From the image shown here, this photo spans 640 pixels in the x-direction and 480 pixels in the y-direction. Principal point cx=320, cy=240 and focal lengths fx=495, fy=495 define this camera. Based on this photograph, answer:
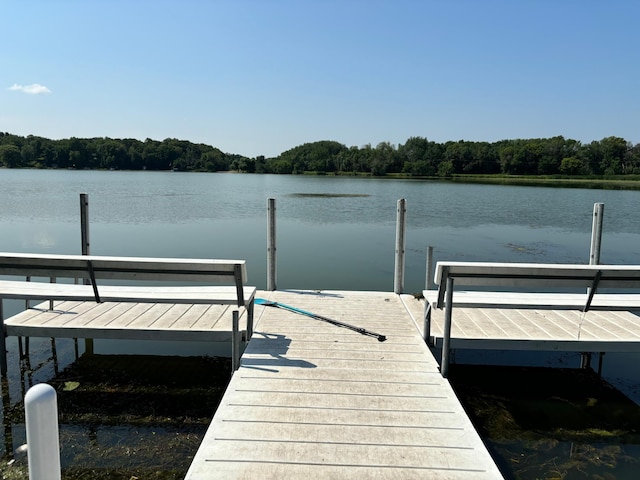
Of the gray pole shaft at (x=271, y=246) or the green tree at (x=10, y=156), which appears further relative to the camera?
the green tree at (x=10, y=156)

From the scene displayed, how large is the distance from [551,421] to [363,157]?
320ft

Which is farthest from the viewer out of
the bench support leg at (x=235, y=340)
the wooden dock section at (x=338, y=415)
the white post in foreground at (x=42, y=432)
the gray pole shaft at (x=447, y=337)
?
the gray pole shaft at (x=447, y=337)

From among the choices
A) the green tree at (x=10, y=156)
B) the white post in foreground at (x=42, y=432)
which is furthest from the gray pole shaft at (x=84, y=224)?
the green tree at (x=10, y=156)

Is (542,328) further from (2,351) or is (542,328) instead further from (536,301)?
(2,351)

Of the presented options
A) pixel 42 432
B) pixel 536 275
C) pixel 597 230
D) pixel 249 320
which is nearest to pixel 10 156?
pixel 249 320

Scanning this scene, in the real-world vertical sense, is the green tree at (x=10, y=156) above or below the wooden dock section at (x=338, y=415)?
above

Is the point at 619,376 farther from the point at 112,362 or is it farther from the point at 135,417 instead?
the point at 112,362

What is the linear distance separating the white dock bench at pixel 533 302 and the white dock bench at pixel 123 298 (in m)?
1.79

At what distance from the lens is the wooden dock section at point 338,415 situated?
2.79 m

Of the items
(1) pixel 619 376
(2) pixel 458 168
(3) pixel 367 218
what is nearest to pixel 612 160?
(2) pixel 458 168

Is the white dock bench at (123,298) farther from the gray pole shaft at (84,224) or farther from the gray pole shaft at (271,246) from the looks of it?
the gray pole shaft at (271,246)

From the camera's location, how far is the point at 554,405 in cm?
475

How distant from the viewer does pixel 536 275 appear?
4.16 m

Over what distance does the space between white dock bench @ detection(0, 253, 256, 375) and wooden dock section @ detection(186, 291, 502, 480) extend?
582mm
